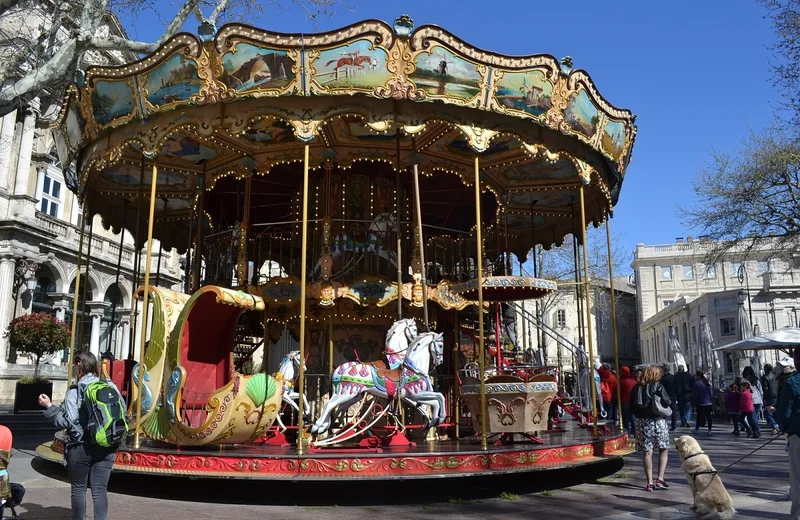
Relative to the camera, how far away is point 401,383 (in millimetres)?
9406

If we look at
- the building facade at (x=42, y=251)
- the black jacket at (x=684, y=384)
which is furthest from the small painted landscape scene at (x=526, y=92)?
the building facade at (x=42, y=251)

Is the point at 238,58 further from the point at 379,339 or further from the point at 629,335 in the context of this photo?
the point at 629,335

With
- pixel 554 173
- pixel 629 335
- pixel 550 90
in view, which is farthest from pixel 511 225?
pixel 629 335

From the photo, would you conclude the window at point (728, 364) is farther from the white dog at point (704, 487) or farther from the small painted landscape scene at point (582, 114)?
the white dog at point (704, 487)

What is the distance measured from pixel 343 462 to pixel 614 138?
24.4 feet

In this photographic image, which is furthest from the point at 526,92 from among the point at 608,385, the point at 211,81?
the point at 608,385

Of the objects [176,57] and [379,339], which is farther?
[379,339]

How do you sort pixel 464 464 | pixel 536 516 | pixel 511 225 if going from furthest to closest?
pixel 511 225
pixel 464 464
pixel 536 516

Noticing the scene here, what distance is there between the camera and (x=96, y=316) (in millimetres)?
33625

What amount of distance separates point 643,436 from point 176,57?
26.7ft

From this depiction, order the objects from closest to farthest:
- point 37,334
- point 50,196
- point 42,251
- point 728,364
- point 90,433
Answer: point 90,433
point 37,334
point 42,251
point 50,196
point 728,364

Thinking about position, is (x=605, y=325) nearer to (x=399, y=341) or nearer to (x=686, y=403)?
(x=686, y=403)

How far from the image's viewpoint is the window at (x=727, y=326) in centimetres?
4903

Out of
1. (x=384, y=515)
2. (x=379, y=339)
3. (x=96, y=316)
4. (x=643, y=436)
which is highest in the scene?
(x=96, y=316)
